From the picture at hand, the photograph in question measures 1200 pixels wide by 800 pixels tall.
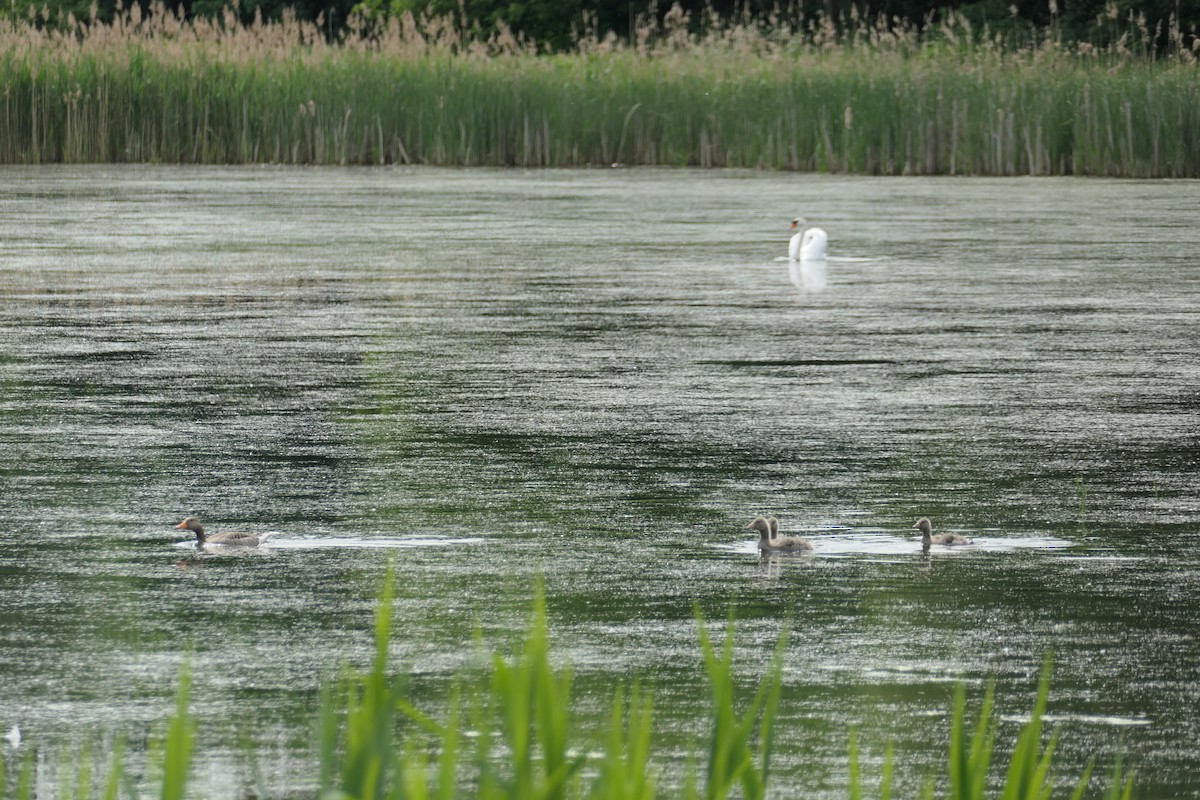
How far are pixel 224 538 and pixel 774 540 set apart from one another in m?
1.31

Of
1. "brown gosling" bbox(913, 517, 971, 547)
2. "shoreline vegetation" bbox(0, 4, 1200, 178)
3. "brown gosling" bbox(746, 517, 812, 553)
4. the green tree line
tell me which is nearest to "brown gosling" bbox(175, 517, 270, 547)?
"brown gosling" bbox(746, 517, 812, 553)

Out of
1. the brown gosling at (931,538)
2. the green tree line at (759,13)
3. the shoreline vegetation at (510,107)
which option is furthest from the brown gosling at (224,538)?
the green tree line at (759,13)

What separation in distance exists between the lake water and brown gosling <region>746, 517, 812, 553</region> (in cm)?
6

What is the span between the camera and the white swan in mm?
13696

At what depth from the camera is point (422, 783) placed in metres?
2.43

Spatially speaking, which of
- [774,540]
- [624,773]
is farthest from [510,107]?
[624,773]

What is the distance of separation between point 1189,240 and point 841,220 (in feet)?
9.35

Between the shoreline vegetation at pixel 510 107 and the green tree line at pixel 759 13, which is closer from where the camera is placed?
the shoreline vegetation at pixel 510 107

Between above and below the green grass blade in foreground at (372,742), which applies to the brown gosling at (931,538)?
below

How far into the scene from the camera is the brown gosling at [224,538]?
5652 millimetres

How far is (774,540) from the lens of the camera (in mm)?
5574

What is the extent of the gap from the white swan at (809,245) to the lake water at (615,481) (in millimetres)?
235

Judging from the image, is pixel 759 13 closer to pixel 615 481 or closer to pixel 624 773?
pixel 615 481

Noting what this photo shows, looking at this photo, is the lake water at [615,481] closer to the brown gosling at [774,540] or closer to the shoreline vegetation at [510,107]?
the brown gosling at [774,540]
